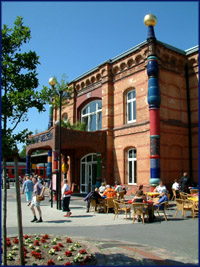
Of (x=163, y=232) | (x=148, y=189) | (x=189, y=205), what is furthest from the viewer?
(x=148, y=189)

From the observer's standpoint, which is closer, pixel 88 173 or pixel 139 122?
pixel 139 122

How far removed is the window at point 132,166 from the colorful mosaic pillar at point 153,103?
90.4 inches

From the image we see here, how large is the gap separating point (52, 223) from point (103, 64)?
1403 cm

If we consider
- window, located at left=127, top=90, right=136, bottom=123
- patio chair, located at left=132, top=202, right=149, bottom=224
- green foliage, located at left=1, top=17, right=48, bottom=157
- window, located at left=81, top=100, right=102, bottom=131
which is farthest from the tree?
window, located at left=81, top=100, right=102, bottom=131

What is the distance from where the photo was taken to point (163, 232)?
785 cm

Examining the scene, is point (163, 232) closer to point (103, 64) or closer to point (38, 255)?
point (38, 255)

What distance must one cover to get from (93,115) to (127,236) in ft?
51.5

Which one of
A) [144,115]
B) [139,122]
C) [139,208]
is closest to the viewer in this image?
[139,208]

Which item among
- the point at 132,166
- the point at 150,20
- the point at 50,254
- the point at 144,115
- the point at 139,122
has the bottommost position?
the point at 50,254

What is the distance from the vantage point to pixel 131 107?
737 inches

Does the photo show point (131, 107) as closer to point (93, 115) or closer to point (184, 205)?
point (93, 115)

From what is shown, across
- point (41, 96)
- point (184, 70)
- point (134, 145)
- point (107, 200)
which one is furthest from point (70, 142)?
point (41, 96)

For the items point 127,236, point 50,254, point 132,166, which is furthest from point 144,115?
point 50,254

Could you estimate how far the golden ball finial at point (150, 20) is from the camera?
53.8 ft
